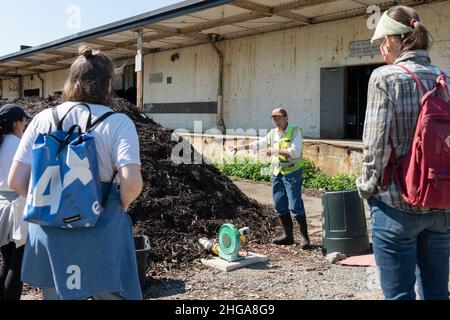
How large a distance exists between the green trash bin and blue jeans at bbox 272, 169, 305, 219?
1.12 feet

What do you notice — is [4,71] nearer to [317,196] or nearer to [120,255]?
[317,196]

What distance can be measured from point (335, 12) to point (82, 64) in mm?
11834

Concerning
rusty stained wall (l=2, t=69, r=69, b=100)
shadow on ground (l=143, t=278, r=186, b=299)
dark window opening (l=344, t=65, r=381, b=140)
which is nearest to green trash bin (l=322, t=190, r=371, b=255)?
shadow on ground (l=143, t=278, r=186, b=299)

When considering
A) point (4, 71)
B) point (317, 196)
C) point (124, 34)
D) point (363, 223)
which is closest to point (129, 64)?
point (124, 34)

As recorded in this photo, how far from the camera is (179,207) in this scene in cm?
647

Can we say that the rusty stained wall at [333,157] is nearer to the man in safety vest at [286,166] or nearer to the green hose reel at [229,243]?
the man in safety vest at [286,166]

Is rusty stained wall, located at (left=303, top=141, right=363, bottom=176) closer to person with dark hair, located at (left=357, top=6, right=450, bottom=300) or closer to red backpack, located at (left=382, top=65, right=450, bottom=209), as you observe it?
person with dark hair, located at (left=357, top=6, right=450, bottom=300)

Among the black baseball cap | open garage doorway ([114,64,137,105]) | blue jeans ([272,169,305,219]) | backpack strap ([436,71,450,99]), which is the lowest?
blue jeans ([272,169,305,219])

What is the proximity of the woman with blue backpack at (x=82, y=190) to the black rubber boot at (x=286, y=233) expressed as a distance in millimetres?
3872

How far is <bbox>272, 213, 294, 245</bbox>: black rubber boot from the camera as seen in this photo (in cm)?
619

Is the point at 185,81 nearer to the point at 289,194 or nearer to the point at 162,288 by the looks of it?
the point at 289,194

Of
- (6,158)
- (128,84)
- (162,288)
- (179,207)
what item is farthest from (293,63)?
(6,158)

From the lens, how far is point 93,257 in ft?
7.70

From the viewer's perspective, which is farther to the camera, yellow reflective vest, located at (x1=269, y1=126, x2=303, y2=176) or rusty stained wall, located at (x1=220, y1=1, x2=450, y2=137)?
rusty stained wall, located at (x1=220, y1=1, x2=450, y2=137)
